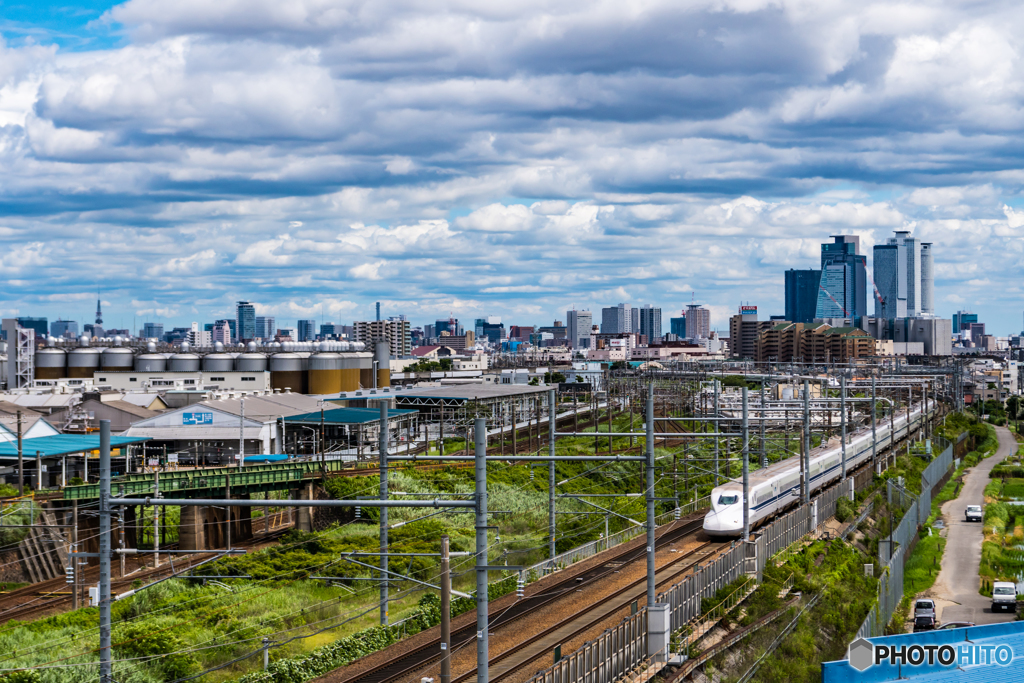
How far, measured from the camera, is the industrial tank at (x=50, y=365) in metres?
108

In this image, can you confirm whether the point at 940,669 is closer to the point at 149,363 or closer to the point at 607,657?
the point at 607,657

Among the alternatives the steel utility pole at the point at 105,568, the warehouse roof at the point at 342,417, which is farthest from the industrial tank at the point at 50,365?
the steel utility pole at the point at 105,568

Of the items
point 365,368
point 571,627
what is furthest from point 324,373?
point 571,627

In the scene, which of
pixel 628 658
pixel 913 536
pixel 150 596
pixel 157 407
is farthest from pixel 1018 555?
pixel 157 407

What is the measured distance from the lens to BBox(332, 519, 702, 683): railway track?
20.2 metres

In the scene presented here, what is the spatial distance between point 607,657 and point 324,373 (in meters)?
89.7

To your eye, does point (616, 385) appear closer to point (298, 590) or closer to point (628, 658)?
point (298, 590)

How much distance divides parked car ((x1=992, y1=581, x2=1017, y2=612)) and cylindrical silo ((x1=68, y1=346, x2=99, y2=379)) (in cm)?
9643

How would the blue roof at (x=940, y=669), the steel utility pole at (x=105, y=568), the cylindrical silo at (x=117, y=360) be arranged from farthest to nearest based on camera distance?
the cylindrical silo at (x=117, y=360)
the blue roof at (x=940, y=669)
the steel utility pole at (x=105, y=568)

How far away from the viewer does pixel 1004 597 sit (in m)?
36.0

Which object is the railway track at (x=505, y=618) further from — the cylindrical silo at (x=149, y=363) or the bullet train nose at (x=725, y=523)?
the cylindrical silo at (x=149, y=363)

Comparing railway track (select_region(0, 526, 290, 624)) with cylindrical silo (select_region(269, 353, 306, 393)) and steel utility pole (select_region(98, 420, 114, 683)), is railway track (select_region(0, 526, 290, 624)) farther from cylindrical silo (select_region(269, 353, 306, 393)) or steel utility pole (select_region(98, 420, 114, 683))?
cylindrical silo (select_region(269, 353, 306, 393))

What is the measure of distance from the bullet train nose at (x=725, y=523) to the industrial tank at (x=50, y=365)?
92574 millimetres

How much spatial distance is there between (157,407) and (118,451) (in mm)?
21238
